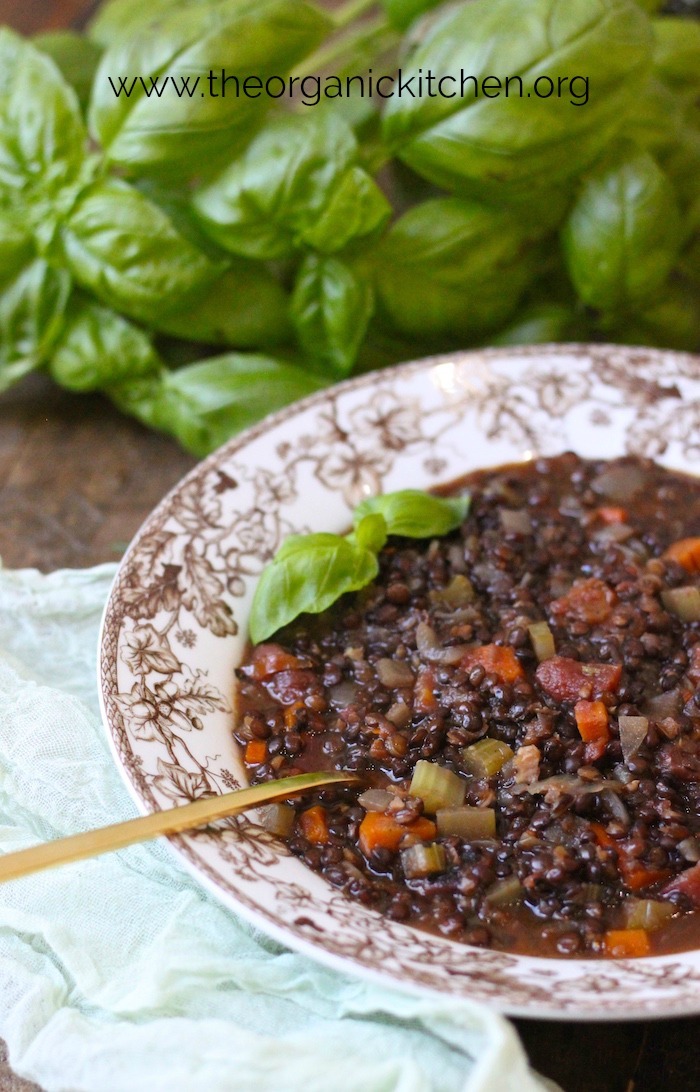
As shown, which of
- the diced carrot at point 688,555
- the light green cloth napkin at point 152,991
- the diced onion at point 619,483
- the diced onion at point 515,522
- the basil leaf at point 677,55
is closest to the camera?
the light green cloth napkin at point 152,991

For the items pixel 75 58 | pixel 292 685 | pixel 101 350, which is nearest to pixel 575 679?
pixel 292 685

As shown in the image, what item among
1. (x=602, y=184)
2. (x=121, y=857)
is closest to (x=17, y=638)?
(x=121, y=857)

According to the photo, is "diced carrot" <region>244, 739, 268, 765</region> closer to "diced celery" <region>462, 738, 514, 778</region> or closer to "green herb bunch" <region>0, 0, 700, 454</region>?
"diced celery" <region>462, 738, 514, 778</region>

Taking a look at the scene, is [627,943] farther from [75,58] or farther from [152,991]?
[75,58]

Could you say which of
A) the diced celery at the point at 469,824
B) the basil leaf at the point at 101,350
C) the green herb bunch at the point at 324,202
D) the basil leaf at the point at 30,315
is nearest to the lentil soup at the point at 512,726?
the diced celery at the point at 469,824

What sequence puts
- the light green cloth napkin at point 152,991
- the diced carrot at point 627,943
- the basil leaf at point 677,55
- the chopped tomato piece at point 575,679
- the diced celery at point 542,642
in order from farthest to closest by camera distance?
1. the basil leaf at point 677,55
2. the diced celery at point 542,642
3. the chopped tomato piece at point 575,679
4. the diced carrot at point 627,943
5. the light green cloth napkin at point 152,991

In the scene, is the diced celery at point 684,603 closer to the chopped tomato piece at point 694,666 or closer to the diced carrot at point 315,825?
the chopped tomato piece at point 694,666
